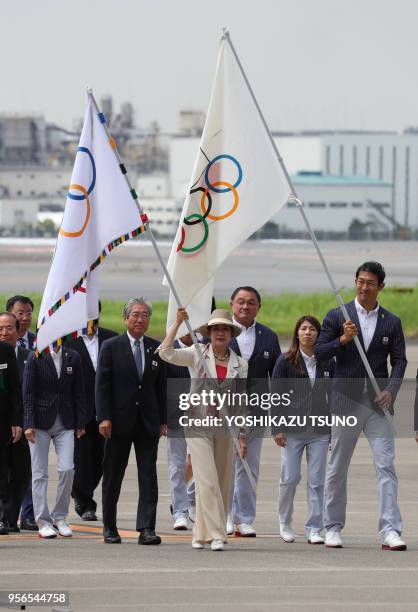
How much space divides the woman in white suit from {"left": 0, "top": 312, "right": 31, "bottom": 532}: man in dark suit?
1.29 m

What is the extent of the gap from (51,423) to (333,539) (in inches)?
84.7

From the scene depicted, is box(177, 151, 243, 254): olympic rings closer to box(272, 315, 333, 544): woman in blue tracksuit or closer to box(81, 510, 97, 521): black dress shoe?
box(272, 315, 333, 544): woman in blue tracksuit

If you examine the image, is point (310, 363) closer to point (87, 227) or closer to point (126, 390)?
point (126, 390)

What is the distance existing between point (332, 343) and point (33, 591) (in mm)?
3113

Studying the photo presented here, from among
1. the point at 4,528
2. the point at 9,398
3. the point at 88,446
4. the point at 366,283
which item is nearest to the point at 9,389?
the point at 9,398

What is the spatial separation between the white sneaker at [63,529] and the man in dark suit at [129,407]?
1.45ft

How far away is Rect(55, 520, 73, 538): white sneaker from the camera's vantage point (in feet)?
38.3

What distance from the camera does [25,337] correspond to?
12906mm

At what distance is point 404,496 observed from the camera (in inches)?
548

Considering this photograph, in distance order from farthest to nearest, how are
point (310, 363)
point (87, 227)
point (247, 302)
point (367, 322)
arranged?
point (87, 227) < point (247, 302) < point (310, 363) < point (367, 322)

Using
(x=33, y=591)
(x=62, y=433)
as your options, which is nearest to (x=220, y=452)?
(x=62, y=433)

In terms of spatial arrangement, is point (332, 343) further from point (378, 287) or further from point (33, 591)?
Answer: point (33, 591)

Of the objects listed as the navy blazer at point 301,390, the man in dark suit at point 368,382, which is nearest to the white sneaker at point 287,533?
the man in dark suit at point 368,382

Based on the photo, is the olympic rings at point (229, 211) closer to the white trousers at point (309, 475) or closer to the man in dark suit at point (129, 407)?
the man in dark suit at point (129, 407)
